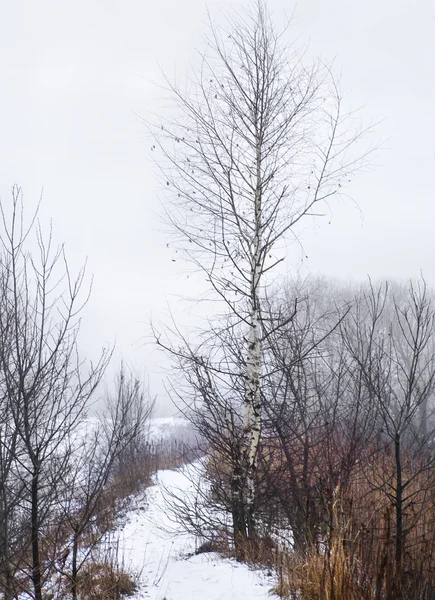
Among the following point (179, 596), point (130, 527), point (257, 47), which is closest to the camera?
point (179, 596)

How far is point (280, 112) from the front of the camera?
5.97m

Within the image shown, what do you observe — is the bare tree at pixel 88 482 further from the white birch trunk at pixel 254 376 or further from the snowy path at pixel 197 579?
the white birch trunk at pixel 254 376

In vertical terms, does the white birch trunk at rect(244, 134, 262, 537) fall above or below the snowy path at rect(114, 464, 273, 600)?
above

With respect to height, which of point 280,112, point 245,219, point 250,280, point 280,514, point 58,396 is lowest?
point 280,514

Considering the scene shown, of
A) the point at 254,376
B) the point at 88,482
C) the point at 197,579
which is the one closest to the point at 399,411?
the point at 254,376

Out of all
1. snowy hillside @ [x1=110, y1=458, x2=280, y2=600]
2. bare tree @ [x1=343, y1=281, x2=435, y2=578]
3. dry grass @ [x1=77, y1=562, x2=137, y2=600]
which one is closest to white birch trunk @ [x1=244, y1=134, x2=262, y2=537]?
snowy hillside @ [x1=110, y1=458, x2=280, y2=600]

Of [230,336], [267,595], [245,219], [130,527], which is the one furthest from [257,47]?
[130,527]

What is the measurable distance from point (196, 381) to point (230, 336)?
839mm

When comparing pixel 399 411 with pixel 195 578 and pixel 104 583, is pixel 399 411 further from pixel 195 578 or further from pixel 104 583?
pixel 104 583

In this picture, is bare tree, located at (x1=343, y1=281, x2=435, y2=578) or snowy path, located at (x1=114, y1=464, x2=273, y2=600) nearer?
bare tree, located at (x1=343, y1=281, x2=435, y2=578)

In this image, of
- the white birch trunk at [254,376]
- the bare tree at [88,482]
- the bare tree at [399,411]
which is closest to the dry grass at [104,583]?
the bare tree at [88,482]

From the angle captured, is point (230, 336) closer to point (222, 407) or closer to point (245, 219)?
point (222, 407)

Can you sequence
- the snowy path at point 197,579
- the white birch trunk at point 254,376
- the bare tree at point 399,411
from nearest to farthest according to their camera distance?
1. the bare tree at point 399,411
2. the snowy path at point 197,579
3. the white birch trunk at point 254,376

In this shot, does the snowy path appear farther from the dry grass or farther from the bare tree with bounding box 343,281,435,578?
the bare tree with bounding box 343,281,435,578
